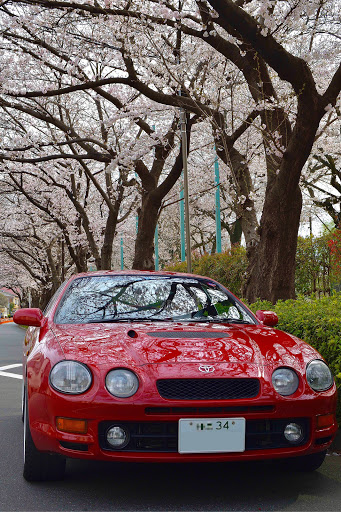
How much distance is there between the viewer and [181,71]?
12844 millimetres

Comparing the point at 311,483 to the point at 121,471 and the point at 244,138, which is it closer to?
the point at 121,471

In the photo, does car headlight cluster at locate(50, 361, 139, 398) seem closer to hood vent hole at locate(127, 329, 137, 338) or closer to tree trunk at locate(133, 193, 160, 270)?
hood vent hole at locate(127, 329, 137, 338)

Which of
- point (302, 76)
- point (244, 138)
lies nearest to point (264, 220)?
point (302, 76)

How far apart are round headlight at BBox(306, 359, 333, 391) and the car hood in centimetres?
6

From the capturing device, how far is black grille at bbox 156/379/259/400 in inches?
132

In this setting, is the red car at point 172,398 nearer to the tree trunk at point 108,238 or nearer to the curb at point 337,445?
the curb at point 337,445

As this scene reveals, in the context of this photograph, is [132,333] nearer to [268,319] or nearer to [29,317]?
[29,317]

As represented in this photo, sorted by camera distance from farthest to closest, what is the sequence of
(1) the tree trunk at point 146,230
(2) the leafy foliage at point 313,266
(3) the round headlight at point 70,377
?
(1) the tree trunk at point 146,230
(2) the leafy foliage at point 313,266
(3) the round headlight at point 70,377

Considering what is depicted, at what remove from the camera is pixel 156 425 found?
11.0ft

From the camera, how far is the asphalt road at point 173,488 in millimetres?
3373

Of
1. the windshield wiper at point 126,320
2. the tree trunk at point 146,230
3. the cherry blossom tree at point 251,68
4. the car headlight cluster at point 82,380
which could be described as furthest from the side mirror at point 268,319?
the tree trunk at point 146,230

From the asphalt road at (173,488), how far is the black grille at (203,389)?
578mm

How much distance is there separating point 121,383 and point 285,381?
0.93 m

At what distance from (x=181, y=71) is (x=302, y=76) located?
17.3 feet
